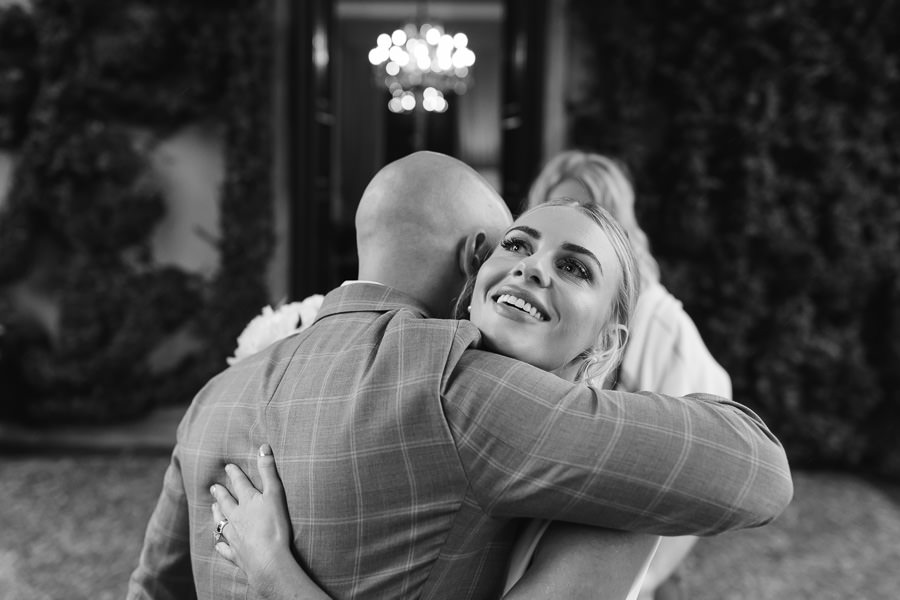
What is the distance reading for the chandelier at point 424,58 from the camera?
7059 millimetres

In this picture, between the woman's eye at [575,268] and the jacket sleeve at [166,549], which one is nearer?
the woman's eye at [575,268]

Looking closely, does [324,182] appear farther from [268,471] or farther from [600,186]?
[268,471]

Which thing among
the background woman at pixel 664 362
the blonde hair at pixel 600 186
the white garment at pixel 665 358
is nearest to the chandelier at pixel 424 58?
the blonde hair at pixel 600 186

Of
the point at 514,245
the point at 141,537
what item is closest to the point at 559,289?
the point at 514,245

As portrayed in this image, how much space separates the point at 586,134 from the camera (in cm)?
526

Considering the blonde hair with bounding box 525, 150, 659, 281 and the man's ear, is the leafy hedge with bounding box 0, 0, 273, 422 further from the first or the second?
the man's ear

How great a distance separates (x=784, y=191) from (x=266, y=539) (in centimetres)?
479

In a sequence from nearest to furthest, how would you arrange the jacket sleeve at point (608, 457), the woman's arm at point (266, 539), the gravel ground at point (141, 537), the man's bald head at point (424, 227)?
the jacket sleeve at point (608, 457) < the woman's arm at point (266, 539) < the man's bald head at point (424, 227) < the gravel ground at point (141, 537)

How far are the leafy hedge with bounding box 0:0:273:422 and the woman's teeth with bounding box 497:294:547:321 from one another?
14.5ft

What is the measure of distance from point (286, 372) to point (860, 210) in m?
4.89

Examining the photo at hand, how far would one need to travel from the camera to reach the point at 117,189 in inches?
204

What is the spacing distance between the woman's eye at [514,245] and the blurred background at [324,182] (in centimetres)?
405

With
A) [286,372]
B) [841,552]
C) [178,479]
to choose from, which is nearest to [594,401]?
[286,372]

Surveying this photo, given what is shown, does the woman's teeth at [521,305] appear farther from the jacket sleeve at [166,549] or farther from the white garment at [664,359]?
the white garment at [664,359]
